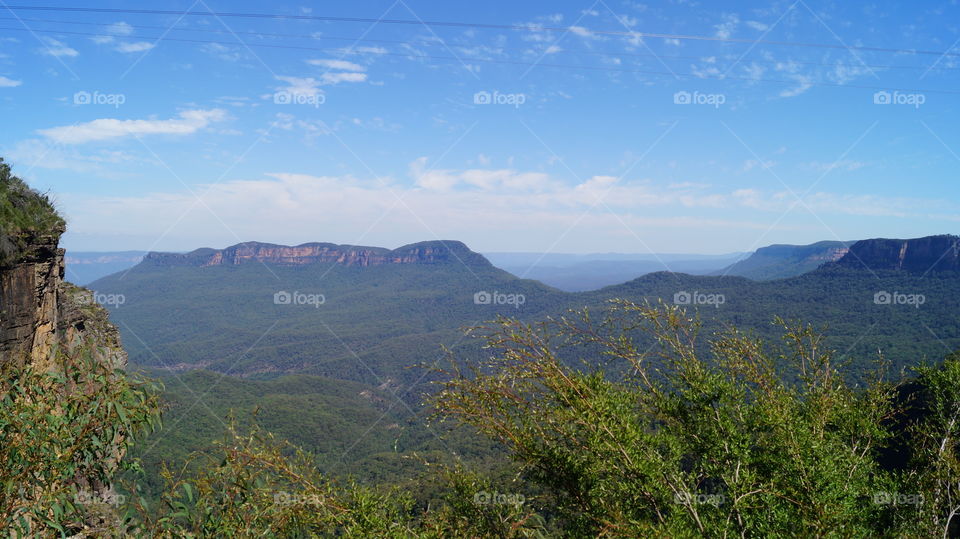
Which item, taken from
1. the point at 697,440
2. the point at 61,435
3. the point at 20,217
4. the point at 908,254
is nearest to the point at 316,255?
the point at 908,254

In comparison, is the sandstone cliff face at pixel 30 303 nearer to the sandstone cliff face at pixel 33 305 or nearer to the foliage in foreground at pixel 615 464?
the sandstone cliff face at pixel 33 305

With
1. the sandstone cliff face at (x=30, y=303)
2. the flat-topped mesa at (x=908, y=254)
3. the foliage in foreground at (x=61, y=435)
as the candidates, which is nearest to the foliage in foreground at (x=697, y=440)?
the foliage in foreground at (x=61, y=435)

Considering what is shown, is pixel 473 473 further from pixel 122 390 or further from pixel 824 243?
pixel 824 243

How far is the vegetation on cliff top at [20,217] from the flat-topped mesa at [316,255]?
170 metres

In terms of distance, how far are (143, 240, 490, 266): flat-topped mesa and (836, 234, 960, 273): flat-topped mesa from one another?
118444 millimetres

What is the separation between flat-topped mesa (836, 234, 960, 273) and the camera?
2810 inches

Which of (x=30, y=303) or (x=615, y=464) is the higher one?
(x=30, y=303)

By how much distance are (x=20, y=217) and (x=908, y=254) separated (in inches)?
4130

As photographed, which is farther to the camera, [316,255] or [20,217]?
[316,255]

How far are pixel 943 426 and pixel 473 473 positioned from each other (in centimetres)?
538

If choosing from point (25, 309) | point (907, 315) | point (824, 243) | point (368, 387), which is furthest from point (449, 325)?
point (824, 243)

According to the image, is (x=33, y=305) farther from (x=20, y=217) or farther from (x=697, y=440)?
(x=697, y=440)

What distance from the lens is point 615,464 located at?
421 cm

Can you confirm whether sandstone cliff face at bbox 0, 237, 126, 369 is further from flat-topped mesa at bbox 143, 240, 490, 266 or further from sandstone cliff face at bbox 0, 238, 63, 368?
flat-topped mesa at bbox 143, 240, 490, 266
